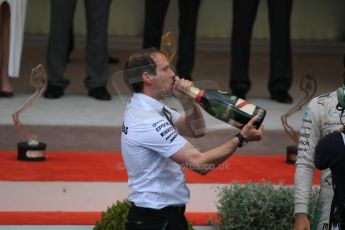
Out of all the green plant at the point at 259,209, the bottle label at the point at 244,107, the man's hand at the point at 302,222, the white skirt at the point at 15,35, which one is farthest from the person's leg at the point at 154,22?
the bottle label at the point at 244,107

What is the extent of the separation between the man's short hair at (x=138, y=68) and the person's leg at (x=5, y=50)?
4642 mm

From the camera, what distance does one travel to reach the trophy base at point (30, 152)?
26.6ft

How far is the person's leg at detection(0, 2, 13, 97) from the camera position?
31.2ft

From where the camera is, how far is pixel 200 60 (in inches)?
499

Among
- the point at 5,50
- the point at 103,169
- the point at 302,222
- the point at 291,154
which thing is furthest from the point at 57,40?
the point at 302,222

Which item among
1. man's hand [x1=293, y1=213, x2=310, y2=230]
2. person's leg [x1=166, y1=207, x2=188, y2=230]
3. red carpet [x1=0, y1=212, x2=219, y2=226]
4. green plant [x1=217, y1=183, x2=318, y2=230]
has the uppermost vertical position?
man's hand [x1=293, y1=213, x2=310, y2=230]

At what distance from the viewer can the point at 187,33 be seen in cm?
987

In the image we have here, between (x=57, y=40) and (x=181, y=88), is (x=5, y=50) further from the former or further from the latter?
(x=181, y=88)

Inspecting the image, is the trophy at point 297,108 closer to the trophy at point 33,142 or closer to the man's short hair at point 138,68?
the trophy at point 33,142

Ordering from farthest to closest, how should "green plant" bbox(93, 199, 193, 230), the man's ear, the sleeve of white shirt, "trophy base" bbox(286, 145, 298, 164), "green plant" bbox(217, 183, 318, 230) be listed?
1. "trophy base" bbox(286, 145, 298, 164)
2. "green plant" bbox(217, 183, 318, 230)
3. "green plant" bbox(93, 199, 193, 230)
4. the man's ear
5. the sleeve of white shirt

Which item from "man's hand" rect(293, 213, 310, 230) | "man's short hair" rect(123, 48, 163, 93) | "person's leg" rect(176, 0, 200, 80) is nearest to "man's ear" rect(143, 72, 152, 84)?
"man's short hair" rect(123, 48, 163, 93)

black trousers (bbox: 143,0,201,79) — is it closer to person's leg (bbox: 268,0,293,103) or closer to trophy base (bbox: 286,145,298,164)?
person's leg (bbox: 268,0,293,103)

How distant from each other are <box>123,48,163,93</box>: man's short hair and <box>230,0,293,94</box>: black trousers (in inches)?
183

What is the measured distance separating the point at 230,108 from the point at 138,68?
1.88 feet
